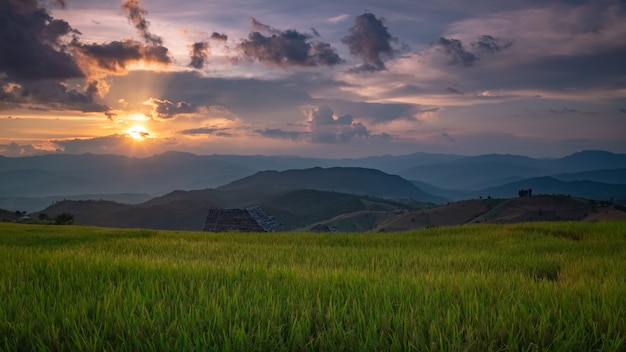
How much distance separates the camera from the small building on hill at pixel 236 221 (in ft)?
182

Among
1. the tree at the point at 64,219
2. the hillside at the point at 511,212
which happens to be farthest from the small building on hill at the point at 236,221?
the hillside at the point at 511,212

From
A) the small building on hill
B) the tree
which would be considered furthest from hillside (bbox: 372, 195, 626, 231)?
the tree

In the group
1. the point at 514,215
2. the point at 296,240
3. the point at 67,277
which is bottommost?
the point at 514,215

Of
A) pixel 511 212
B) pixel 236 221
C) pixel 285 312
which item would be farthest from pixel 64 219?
pixel 511 212

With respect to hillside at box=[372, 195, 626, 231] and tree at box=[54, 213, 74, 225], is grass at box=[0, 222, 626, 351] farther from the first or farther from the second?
hillside at box=[372, 195, 626, 231]

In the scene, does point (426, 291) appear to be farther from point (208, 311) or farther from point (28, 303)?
point (28, 303)

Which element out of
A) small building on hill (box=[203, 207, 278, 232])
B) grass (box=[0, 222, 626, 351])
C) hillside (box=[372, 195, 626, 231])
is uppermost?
grass (box=[0, 222, 626, 351])

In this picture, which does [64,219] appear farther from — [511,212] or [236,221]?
[511,212]

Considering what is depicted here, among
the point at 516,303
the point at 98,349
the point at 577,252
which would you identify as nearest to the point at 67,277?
the point at 98,349

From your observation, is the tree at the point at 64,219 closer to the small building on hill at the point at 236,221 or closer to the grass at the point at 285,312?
the small building on hill at the point at 236,221

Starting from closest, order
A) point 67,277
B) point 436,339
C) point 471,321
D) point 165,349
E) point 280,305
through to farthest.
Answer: point 165,349
point 436,339
point 471,321
point 280,305
point 67,277

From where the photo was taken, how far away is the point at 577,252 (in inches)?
468

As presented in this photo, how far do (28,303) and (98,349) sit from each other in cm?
183

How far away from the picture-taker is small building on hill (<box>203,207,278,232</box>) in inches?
2183
